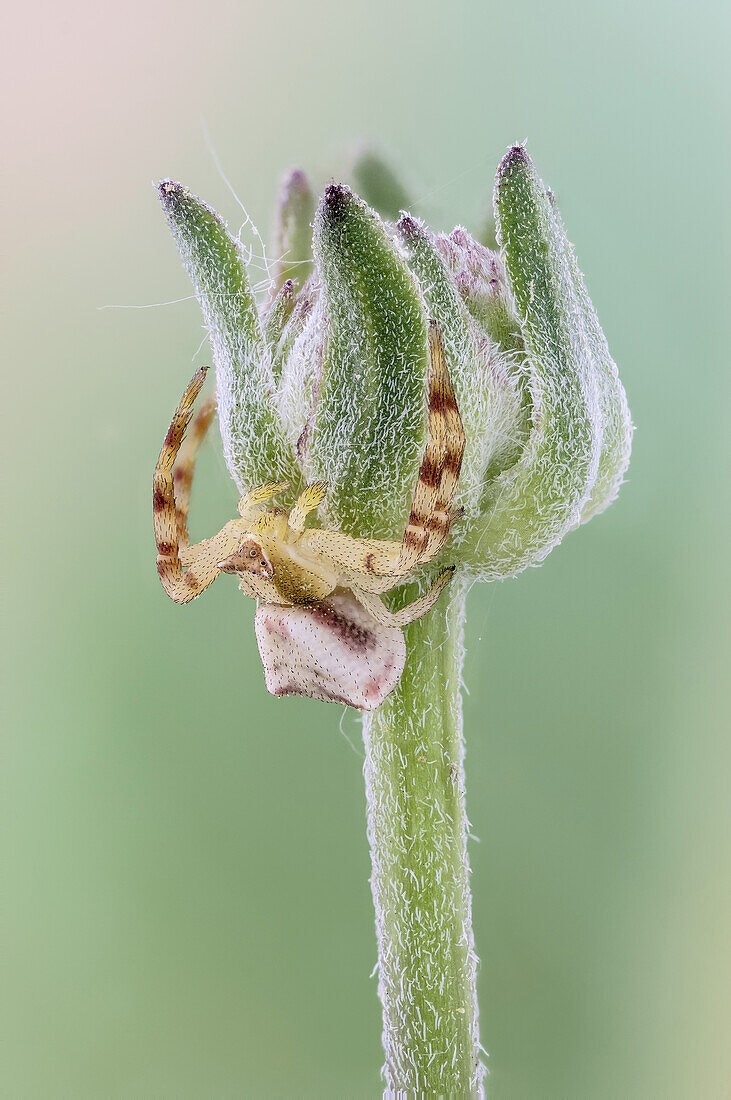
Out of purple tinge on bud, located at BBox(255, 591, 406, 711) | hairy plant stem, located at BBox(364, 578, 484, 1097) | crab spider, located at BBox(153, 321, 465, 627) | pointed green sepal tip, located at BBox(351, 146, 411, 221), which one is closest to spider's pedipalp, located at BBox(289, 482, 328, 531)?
crab spider, located at BBox(153, 321, 465, 627)

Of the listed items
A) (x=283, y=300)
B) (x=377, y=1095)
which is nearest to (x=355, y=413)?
(x=283, y=300)

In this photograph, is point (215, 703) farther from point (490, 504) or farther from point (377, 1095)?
point (490, 504)

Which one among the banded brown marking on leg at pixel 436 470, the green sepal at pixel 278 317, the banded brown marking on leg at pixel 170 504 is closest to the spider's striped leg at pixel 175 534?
the banded brown marking on leg at pixel 170 504

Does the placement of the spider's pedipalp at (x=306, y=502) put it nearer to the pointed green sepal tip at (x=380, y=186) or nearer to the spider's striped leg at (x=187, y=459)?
the spider's striped leg at (x=187, y=459)

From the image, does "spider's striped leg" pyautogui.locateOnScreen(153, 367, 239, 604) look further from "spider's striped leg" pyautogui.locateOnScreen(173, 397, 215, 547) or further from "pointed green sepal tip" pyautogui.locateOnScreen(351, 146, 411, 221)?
"pointed green sepal tip" pyautogui.locateOnScreen(351, 146, 411, 221)

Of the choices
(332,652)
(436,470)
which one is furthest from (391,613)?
(436,470)

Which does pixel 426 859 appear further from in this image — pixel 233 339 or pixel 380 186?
pixel 380 186
